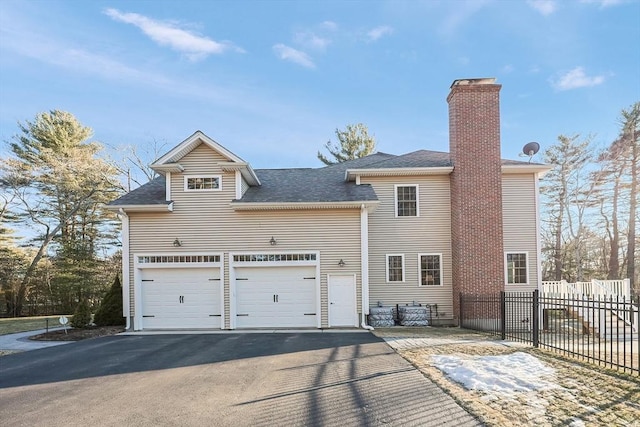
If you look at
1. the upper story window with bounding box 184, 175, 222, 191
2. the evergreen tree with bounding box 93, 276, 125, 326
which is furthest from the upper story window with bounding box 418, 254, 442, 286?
the evergreen tree with bounding box 93, 276, 125, 326

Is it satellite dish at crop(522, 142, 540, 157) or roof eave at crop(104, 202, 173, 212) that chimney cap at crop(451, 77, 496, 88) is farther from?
roof eave at crop(104, 202, 173, 212)

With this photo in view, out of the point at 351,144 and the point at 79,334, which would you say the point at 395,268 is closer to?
the point at 79,334

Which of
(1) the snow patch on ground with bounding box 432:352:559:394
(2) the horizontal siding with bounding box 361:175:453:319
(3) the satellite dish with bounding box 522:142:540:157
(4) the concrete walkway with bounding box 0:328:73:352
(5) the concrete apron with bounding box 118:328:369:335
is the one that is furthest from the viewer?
(3) the satellite dish with bounding box 522:142:540:157

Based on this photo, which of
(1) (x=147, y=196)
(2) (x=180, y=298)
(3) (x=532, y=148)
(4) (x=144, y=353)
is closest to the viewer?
(4) (x=144, y=353)

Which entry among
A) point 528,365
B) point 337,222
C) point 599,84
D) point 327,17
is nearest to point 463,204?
point 337,222

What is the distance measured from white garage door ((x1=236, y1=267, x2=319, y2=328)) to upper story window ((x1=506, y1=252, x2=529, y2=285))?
7.57 m

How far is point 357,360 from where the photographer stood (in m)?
8.09

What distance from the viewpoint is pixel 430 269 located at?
15.0 m

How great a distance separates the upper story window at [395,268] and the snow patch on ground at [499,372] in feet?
22.3

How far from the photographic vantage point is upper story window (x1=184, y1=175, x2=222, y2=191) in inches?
553

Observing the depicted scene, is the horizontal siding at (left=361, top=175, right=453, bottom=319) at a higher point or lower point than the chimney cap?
lower

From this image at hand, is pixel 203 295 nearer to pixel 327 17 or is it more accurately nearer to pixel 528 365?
pixel 528 365

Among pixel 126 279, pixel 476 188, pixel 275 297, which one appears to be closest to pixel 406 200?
pixel 476 188

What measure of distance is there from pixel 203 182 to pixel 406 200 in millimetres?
7672
